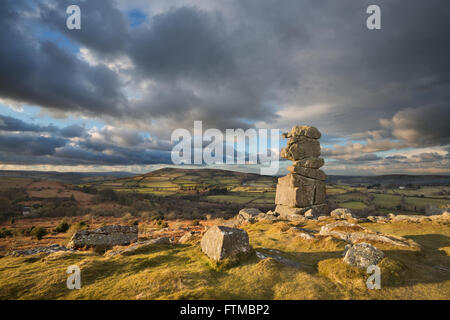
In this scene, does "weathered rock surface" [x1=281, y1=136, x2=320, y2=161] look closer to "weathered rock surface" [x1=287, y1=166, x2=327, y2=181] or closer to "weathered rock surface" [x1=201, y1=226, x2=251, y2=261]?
"weathered rock surface" [x1=287, y1=166, x2=327, y2=181]

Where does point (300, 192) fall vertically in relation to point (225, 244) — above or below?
below

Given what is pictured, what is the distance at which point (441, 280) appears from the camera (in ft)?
20.7

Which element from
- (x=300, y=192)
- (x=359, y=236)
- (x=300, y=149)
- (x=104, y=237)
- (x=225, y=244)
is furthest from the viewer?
(x=300, y=149)

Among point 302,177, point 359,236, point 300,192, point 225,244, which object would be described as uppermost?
point 302,177

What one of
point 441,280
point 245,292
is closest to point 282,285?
point 245,292

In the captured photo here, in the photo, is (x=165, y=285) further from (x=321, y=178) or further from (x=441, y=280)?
(x=321, y=178)

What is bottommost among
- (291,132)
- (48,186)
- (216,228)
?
(48,186)

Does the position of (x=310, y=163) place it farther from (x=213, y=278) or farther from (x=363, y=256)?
(x=213, y=278)

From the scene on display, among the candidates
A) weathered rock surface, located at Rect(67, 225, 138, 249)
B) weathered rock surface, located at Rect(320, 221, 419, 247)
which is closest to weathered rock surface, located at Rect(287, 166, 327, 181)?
weathered rock surface, located at Rect(320, 221, 419, 247)

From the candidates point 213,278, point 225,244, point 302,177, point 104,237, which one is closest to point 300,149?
point 302,177

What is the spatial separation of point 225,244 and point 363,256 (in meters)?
4.91

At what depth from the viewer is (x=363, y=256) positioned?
263 inches
